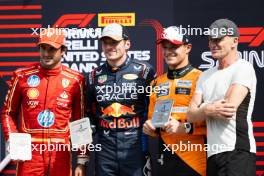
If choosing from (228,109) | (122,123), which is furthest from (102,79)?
(228,109)

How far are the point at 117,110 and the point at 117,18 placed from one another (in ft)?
3.00

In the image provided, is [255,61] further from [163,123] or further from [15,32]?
[15,32]

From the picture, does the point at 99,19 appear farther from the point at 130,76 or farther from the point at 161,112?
the point at 161,112

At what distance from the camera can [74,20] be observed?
13.1ft

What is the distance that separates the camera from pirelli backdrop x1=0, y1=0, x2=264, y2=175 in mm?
3861

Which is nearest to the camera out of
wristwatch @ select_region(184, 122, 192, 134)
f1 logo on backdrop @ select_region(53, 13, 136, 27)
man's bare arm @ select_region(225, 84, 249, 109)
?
man's bare arm @ select_region(225, 84, 249, 109)

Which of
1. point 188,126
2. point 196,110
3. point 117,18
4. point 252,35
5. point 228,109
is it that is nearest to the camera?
point 228,109

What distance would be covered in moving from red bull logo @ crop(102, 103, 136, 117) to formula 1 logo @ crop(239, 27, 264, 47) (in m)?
1.12

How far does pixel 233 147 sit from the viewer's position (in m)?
2.72

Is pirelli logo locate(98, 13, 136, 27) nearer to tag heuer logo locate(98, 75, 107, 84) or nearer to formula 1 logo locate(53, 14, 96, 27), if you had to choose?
formula 1 logo locate(53, 14, 96, 27)

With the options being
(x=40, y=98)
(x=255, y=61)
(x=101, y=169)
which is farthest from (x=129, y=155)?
(x=255, y=61)

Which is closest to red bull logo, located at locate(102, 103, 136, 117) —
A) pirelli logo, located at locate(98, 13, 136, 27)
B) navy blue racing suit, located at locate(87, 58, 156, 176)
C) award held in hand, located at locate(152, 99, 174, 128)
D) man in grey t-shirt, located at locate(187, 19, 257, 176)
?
navy blue racing suit, located at locate(87, 58, 156, 176)

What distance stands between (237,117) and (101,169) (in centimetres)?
107

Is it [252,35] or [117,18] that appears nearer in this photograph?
[252,35]
